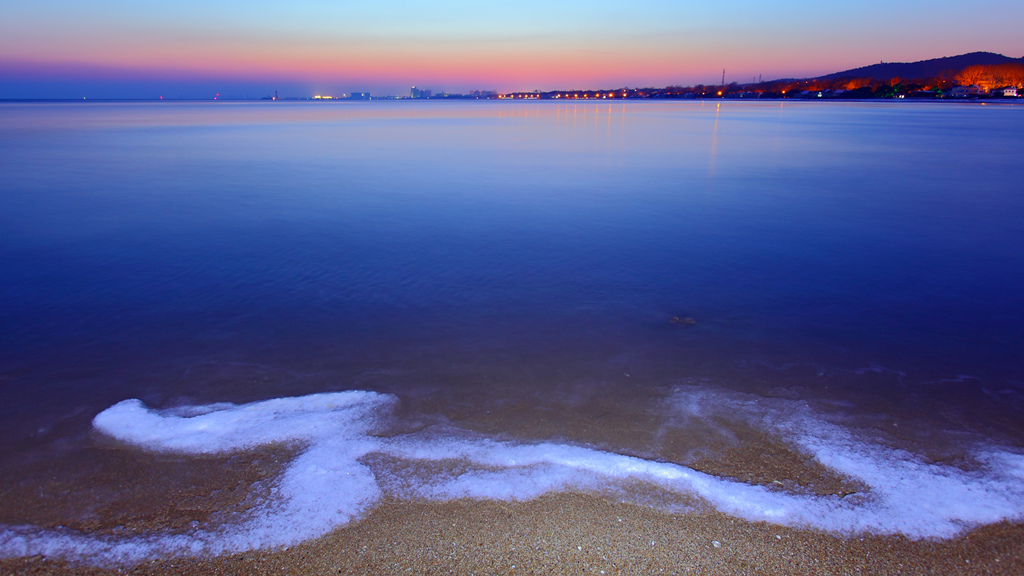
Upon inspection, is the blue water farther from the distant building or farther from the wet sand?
the distant building

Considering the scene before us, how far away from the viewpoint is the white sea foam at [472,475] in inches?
150

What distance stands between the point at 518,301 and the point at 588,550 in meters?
4.94

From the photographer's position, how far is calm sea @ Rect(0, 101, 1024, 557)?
5.59m

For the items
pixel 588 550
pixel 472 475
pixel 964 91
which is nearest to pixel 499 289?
pixel 472 475

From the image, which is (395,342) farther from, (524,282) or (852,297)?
(852,297)

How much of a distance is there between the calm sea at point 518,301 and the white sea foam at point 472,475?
0.89 ft

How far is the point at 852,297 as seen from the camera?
8.52m

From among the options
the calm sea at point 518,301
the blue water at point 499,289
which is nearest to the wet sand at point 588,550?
the calm sea at point 518,301

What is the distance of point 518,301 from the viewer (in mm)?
8305

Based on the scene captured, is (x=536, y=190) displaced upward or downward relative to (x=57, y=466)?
upward

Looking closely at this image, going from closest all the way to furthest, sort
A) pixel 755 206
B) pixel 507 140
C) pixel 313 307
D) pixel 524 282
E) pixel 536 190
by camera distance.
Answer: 1. pixel 313 307
2. pixel 524 282
3. pixel 755 206
4. pixel 536 190
5. pixel 507 140

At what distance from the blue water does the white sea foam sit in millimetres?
514

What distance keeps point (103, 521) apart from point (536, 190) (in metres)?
14.4

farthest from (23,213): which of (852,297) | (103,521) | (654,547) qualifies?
(852,297)
